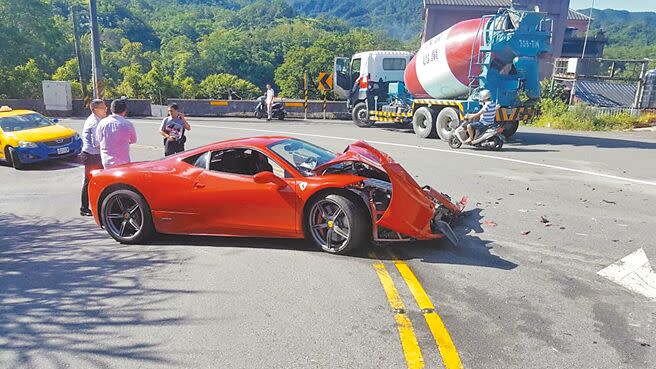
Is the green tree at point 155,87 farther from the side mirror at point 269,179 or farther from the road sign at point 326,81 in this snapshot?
the side mirror at point 269,179

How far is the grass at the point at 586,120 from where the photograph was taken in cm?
1995

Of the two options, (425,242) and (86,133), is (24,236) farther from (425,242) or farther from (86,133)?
(425,242)

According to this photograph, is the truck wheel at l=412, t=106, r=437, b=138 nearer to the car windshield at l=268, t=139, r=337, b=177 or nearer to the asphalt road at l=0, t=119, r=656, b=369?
the asphalt road at l=0, t=119, r=656, b=369

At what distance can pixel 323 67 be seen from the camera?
2977 inches

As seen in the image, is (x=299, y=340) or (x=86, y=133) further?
(x=86, y=133)

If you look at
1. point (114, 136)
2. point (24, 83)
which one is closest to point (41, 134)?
point (114, 136)

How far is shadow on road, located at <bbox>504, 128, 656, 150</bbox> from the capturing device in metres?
14.8

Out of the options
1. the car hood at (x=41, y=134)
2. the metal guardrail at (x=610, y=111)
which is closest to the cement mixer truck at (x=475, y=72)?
the metal guardrail at (x=610, y=111)

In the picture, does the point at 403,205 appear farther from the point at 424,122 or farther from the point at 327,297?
the point at 424,122

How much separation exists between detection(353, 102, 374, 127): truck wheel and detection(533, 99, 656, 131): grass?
7241mm

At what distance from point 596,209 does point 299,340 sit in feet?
18.9

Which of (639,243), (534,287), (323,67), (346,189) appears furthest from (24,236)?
(323,67)

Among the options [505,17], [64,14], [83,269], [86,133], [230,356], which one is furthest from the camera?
[64,14]

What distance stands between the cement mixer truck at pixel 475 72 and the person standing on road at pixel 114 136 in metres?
10.6
